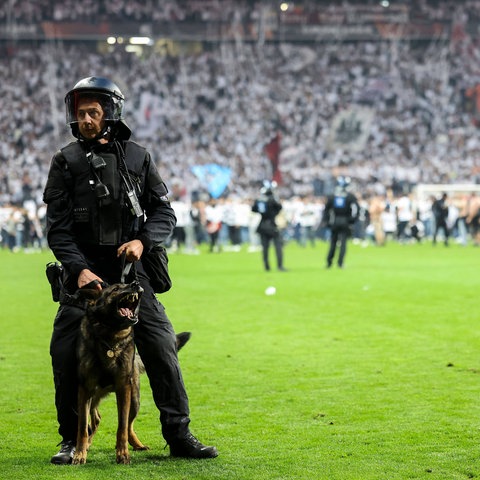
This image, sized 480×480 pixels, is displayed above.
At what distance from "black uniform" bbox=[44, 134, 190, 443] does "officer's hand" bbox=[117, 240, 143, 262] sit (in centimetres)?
8

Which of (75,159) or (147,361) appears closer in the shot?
(75,159)

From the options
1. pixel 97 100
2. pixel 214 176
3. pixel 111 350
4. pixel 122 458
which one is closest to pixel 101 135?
pixel 97 100

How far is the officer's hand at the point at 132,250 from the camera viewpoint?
5.68 meters

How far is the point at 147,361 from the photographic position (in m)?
6.02

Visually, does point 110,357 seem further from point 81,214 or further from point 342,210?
point 342,210

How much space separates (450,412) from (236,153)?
4366 cm

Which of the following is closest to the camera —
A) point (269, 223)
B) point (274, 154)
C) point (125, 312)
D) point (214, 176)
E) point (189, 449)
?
point (125, 312)

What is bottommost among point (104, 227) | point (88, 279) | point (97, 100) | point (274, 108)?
point (88, 279)

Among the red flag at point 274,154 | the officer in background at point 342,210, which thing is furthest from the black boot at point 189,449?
the red flag at point 274,154

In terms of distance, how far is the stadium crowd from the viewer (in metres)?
50.0

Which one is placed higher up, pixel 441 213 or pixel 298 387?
pixel 298 387

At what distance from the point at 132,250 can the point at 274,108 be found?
48954 mm

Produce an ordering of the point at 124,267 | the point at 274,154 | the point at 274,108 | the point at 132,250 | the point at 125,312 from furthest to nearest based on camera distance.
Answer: the point at 274,108 → the point at 274,154 → the point at 124,267 → the point at 132,250 → the point at 125,312

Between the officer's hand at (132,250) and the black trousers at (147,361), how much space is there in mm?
295
